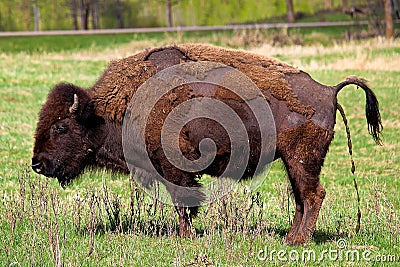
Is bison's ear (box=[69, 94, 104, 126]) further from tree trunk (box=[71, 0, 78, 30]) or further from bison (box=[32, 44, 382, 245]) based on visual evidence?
tree trunk (box=[71, 0, 78, 30])

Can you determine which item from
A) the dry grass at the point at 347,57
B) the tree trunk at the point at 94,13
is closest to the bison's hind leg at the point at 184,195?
the dry grass at the point at 347,57

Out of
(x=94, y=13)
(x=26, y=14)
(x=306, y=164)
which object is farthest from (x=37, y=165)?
(x=94, y=13)

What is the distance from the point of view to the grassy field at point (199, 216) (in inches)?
268

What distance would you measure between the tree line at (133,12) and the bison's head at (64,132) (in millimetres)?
49004

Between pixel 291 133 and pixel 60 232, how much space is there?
9.68ft

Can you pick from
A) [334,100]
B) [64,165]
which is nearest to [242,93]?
[334,100]

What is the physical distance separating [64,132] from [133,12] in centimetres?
6074

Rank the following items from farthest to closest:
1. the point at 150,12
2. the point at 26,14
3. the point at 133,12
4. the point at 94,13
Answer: the point at 150,12 < the point at 133,12 < the point at 94,13 < the point at 26,14

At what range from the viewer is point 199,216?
900cm

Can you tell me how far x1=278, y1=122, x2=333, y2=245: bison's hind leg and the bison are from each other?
0.04ft

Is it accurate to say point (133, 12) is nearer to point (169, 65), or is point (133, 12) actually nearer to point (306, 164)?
point (169, 65)

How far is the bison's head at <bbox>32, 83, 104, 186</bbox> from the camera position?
26.5 feet

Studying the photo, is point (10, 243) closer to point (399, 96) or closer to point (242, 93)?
point (242, 93)

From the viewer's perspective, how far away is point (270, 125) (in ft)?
25.1
